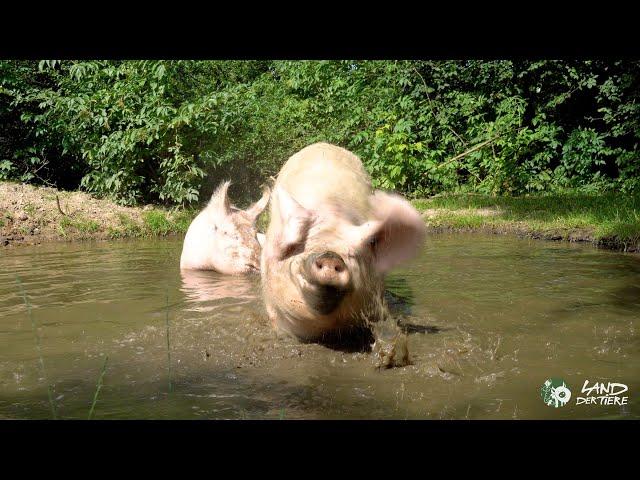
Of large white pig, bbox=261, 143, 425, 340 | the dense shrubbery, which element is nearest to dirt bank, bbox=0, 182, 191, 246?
the dense shrubbery

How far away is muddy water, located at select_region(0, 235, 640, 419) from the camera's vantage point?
3150 millimetres

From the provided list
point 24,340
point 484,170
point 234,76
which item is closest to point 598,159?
point 484,170

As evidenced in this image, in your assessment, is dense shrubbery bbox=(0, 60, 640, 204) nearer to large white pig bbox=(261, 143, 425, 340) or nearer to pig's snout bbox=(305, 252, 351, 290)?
large white pig bbox=(261, 143, 425, 340)

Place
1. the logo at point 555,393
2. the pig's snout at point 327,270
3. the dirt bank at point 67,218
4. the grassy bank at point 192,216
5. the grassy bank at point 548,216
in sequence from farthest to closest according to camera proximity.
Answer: the dirt bank at point 67,218 → the grassy bank at point 192,216 → the grassy bank at point 548,216 → the pig's snout at point 327,270 → the logo at point 555,393

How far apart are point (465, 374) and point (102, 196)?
9398mm

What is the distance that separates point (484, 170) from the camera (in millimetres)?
13062

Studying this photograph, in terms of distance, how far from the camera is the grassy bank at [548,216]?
753cm

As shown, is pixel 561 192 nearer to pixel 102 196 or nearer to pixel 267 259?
pixel 102 196

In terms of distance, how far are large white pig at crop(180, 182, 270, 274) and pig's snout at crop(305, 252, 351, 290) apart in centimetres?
323

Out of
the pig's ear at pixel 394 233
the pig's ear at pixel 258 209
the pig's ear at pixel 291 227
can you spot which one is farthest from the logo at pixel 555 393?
the pig's ear at pixel 258 209

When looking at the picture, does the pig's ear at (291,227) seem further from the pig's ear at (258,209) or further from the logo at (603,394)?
the pig's ear at (258,209)

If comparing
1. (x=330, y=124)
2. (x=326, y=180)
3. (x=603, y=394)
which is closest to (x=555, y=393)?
(x=603, y=394)

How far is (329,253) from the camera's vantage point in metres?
3.49

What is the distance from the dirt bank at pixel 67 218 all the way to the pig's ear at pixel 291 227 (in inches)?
247
